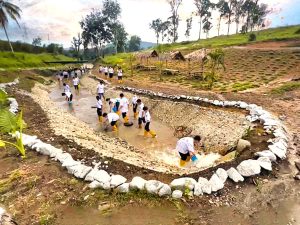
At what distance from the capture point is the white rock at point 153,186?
7.86 m

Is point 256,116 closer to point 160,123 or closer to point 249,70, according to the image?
point 160,123

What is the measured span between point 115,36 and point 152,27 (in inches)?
1543

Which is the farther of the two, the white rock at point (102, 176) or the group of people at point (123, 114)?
the group of people at point (123, 114)

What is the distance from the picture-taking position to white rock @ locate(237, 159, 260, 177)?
8.64 m

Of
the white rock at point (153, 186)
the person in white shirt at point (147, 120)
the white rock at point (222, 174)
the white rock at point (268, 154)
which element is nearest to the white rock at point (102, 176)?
the white rock at point (153, 186)

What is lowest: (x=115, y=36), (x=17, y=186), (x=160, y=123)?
(x=160, y=123)

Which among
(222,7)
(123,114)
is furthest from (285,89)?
(222,7)

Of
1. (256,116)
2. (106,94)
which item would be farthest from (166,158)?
(106,94)

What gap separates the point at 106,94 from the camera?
2823cm

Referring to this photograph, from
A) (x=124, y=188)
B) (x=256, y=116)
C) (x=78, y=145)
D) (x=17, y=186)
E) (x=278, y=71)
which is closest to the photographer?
(x=124, y=188)

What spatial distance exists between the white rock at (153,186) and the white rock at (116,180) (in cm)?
75

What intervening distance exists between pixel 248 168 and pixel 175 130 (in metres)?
8.89

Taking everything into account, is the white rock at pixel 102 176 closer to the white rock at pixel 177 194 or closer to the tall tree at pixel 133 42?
the white rock at pixel 177 194

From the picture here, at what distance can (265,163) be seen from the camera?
902 cm
